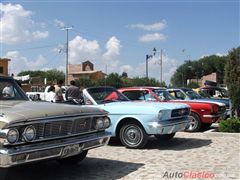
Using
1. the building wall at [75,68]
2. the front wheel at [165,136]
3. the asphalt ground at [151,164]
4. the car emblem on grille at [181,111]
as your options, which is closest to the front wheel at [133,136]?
the asphalt ground at [151,164]

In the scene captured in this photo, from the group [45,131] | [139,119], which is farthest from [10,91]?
[139,119]

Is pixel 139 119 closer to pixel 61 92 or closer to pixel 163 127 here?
pixel 163 127

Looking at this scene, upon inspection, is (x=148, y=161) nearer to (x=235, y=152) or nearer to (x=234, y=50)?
(x=235, y=152)

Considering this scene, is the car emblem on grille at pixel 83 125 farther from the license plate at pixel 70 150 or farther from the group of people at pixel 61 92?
the group of people at pixel 61 92

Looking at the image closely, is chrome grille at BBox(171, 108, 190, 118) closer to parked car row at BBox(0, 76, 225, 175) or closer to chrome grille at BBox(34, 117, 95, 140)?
parked car row at BBox(0, 76, 225, 175)

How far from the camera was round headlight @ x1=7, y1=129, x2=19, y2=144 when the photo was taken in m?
5.60

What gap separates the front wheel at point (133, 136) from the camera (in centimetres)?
980

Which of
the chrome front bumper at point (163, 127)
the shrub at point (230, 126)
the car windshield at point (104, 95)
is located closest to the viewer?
the chrome front bumper at point (163, 127)

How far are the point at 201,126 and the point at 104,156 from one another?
619cm

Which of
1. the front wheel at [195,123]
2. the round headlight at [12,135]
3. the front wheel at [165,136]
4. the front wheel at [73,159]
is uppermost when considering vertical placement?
the round headlight at [12,135]

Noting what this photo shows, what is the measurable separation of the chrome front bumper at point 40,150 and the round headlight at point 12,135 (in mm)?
94

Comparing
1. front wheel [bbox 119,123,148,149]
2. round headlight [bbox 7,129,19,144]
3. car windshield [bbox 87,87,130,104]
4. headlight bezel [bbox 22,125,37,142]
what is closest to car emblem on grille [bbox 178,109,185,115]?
front wheel [bbox 119,123,148,149]

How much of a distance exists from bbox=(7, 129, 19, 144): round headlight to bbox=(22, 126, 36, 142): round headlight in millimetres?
112

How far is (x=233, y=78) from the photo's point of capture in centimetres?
1485
